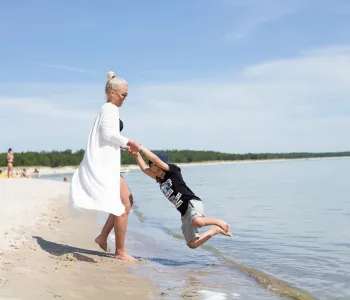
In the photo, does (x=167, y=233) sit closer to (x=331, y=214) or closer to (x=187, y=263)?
(x=187, y=263)

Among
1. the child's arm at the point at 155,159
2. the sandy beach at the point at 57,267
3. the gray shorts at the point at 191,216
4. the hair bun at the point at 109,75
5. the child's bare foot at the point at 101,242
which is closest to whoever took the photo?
the sandy beach at the point at 57,267

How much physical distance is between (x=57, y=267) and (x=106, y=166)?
1.22 metres

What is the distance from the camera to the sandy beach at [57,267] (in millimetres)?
4000

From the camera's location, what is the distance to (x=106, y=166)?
18.1ft

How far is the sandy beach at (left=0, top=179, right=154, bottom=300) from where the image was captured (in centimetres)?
400

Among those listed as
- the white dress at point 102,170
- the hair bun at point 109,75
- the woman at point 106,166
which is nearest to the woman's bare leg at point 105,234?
the woman at point 106,166

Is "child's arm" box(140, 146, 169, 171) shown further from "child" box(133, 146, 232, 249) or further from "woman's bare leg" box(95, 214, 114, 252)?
"woman's bare leg" box(95, 214, 114, 252)

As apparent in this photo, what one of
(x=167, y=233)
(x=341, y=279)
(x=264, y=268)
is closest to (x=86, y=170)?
(x=264, y=268)

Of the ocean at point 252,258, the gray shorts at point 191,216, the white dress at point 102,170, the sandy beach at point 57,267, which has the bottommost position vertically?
the ocean at point 252,258

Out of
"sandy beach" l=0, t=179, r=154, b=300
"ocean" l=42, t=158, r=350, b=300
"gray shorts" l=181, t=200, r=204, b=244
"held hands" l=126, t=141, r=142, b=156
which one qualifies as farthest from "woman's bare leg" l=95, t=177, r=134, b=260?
"gray shorts" l=181, t=200, r=204, b=244

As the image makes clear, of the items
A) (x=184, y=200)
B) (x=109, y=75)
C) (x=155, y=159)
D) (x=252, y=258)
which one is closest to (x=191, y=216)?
(x=184, y=200)

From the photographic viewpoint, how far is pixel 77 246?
6.41 m

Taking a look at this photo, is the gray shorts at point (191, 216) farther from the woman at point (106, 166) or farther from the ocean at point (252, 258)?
the woman at point (106, 166)

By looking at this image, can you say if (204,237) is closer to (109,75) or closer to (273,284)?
(273,284)
